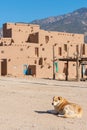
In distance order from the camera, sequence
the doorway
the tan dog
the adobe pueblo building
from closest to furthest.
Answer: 1. the tan dog
2. the doorway
3. the adobe pueblo building

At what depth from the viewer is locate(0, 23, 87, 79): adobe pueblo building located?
40.4m

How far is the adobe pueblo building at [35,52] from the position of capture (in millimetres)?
40438

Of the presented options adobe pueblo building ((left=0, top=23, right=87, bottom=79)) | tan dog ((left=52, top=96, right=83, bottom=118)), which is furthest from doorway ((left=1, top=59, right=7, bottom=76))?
tan dog ((left=52, top=96, right=83, bottom=118))

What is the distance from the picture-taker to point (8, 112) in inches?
405

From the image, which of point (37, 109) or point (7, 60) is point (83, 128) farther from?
point (7, 60)

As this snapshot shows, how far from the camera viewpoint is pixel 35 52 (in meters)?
45.0

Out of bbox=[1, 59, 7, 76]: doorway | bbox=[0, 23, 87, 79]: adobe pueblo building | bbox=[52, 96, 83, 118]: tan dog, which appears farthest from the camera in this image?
bbox=[0, 23, 87, 79]: adobe pueblo building


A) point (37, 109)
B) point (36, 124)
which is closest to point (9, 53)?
point (37, 109)

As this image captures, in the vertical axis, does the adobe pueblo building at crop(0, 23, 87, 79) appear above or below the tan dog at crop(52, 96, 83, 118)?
above

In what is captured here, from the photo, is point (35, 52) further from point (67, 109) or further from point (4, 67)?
point (67, 109)

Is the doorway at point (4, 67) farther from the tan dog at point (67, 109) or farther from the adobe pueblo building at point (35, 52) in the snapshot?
the tan dog at point (67, 109)

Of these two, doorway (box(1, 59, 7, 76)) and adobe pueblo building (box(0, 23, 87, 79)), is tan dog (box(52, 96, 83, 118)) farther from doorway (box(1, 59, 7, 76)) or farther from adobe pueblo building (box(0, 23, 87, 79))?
doorway (box(1, 59, 7, 76))

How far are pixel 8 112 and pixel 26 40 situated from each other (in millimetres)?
38364

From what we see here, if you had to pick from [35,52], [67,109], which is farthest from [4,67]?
[67,109]
